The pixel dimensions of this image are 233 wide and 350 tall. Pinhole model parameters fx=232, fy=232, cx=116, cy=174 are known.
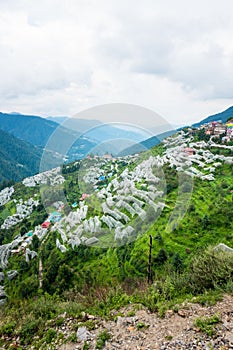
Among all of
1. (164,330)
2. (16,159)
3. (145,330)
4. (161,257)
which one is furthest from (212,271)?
(16,159)

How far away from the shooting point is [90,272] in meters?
13.5

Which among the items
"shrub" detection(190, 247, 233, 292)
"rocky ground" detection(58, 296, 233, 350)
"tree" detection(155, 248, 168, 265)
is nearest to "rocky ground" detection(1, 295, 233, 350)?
"rocky ground" detection(58, 296, 233, 350)

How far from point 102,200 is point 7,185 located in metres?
57.1

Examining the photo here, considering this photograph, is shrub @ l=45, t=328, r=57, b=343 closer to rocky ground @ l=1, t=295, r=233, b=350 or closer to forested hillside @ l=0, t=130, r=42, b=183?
rocky ground @ l=1, t=295, r=233, b=350

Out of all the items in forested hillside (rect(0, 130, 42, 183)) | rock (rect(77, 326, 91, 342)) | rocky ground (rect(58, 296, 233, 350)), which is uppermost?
forested hillside (rect(0, 130, 42, 183))

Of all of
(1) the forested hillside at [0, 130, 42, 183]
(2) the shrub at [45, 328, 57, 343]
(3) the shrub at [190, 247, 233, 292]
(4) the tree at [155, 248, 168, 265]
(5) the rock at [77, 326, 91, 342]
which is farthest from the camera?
(1) the forested hillside at [0, 130, 42, 183]

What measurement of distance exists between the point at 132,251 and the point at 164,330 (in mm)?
9712

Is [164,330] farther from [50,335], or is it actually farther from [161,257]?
[161,257]

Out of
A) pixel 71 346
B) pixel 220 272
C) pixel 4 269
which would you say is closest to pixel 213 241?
pixel 220 272

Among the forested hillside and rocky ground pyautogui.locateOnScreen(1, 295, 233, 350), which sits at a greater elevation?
the forested hillside

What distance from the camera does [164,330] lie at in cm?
389

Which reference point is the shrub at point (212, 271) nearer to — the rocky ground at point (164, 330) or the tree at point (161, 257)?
the rocky ground at point (164, 330)

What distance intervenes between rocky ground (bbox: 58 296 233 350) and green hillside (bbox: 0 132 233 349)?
0.26 metres

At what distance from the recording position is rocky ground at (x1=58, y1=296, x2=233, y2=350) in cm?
353
